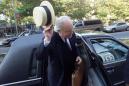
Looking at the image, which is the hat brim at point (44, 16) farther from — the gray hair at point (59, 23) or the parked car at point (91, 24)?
the parked car at point (91, 24)

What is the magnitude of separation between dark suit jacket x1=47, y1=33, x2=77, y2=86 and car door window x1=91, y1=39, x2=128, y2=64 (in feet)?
5.00

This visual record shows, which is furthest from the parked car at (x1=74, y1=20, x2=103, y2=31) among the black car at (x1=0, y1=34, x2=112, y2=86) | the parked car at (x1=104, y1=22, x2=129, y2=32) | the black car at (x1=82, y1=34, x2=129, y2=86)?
the black car at (x1=0, y1=34, x2=112, y2=86)

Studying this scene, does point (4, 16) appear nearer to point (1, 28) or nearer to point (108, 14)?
point (1, 28)

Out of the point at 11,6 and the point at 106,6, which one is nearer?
the point at 11,6

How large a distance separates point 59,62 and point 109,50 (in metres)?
2.00

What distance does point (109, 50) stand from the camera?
20.4ft

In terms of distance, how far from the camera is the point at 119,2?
187ft

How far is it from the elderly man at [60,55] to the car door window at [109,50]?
1.51 metres

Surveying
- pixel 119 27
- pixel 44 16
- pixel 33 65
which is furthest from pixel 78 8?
pixel 44 16

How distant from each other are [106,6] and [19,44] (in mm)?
53336

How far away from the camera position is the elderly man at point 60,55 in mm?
4410

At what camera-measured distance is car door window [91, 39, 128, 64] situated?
6.06 meters

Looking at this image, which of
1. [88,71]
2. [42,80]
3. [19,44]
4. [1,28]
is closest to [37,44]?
[19,44]

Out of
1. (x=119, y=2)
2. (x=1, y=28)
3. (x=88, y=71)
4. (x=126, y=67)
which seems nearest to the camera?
(x=126, y=67)
